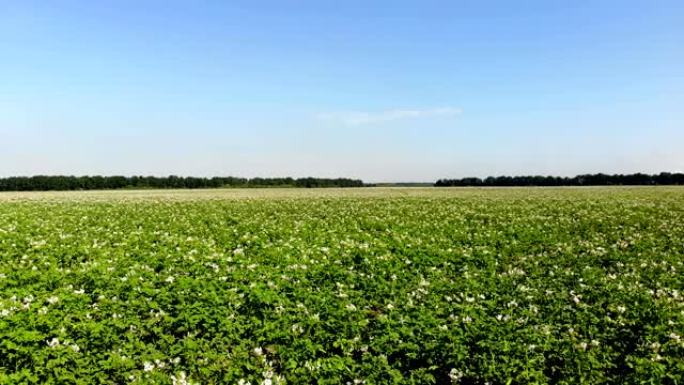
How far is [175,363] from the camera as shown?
310 inches

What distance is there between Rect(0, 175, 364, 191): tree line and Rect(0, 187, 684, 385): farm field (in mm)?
105826

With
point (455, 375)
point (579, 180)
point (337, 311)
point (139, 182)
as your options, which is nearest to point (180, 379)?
point (337, 311)

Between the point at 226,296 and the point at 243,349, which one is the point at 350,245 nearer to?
the point at 226,296

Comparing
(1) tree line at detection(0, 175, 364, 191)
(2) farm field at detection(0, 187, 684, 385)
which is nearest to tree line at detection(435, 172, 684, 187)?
(1) tree line at detection(0, 175, 364, 191)

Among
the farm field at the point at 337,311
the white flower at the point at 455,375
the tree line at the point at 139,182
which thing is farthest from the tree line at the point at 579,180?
the white flower at the point at 455,375

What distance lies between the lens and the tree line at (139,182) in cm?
10800

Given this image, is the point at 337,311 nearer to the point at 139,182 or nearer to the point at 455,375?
the point at 455,375

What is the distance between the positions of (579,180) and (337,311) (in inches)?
5106

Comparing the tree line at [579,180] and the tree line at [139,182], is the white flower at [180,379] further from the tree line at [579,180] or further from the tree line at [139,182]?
the tree line at [579,180]

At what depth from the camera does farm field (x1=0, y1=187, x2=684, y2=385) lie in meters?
7.57

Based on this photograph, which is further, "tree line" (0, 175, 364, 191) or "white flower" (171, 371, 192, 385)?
"tree line" (0, 175, 364, 191)

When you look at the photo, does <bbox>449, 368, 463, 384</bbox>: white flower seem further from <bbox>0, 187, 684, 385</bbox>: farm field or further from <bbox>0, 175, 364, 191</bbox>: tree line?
<bbox>0, 175, 364, 191</bbox>: tree line

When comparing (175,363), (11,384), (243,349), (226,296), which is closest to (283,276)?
(226,296)

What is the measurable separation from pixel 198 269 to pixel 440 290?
6140mm
